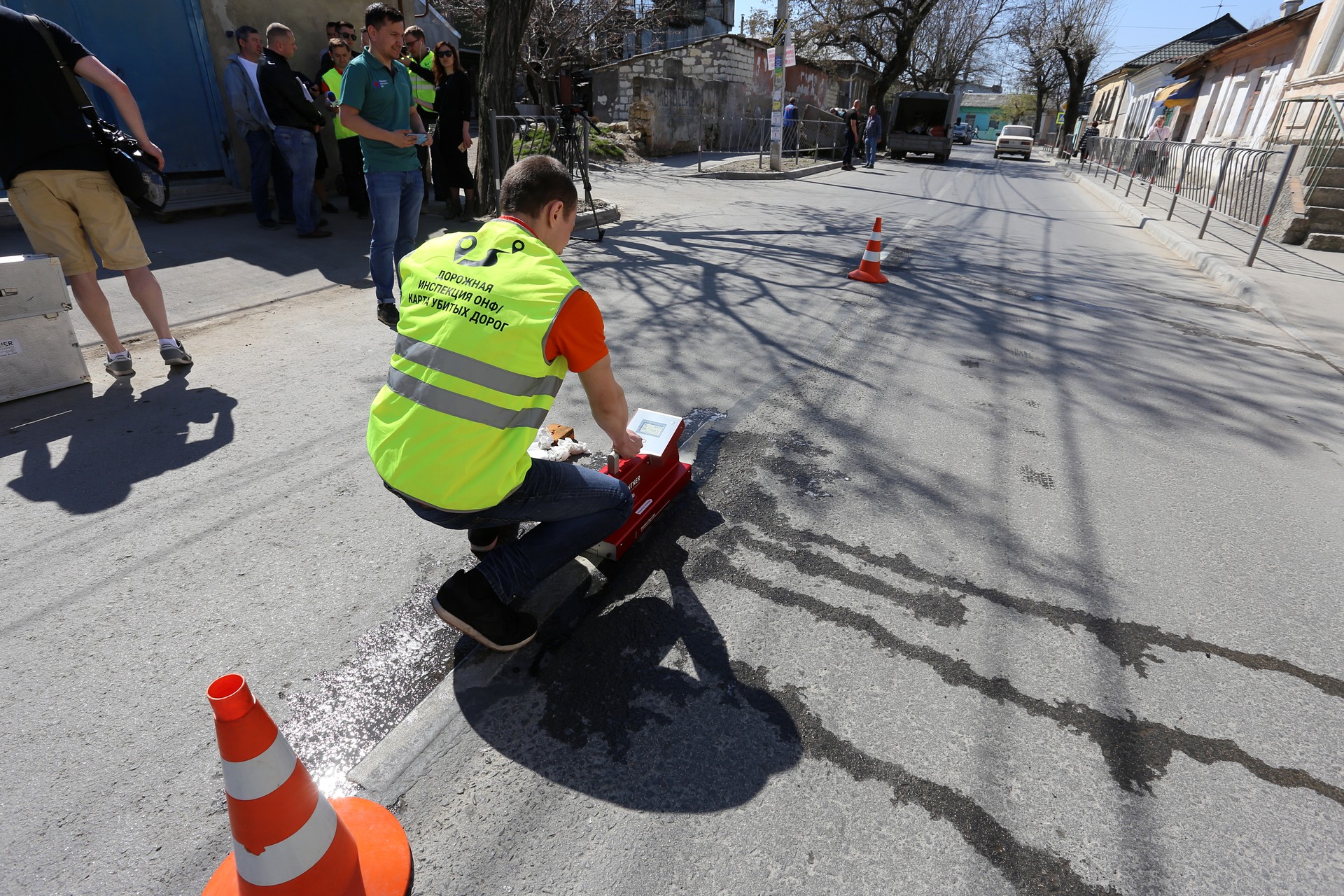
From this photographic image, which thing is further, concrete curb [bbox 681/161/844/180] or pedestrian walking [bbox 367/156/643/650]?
concrete curb [bbox 681/161/844/180]

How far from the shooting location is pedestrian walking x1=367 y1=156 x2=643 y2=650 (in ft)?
6.24

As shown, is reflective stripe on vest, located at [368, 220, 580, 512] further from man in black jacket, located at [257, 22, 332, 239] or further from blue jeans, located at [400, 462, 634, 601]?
man in black jacket, located at [257, 22, 332, 239]

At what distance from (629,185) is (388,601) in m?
13.0

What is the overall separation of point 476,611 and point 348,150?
8.20 meters

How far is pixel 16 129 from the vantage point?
11.5 ft

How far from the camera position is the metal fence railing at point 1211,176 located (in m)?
10.8

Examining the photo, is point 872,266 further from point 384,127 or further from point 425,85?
point 425,85

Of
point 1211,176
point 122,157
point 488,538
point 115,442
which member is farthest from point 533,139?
point 1211,176

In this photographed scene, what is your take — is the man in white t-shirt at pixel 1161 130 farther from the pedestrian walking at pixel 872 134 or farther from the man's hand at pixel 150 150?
the man's hand at pixel 150 150

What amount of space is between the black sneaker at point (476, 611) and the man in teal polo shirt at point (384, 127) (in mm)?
3616

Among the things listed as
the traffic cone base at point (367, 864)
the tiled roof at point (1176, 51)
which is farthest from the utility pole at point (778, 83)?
the tiled roof at point (1176, 51)

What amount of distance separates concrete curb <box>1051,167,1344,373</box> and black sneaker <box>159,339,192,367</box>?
8.27 meters

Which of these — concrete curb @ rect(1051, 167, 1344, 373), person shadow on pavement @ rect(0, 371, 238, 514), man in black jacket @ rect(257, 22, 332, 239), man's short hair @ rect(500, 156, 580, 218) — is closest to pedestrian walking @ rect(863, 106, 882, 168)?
concrete curb @ rect(1051, 167, 1344, 373)

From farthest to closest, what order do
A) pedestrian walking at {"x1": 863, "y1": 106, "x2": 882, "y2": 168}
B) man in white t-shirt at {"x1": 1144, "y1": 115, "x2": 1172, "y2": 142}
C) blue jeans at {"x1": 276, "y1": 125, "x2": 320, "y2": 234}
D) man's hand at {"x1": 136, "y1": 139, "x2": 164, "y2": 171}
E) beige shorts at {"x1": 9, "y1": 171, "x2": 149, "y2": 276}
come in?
man in white t-shirt at {"x1": 1144, "y1": 115, "x2": 1172, "y2": 142} < pedestrian walking at {"x1": 863, "y1": 106, "x2": 882, "y2": 168} < blue jeans at {"x1": 276, "y1": 125, "x2": 320, "y2": 234} < man's hand at {"x1": 136, "y1": 139, "x2": 164, "y2": 171} < beige shorts at {"x1": 9, "y1": 171, "x2": 149, "y2": 276}
